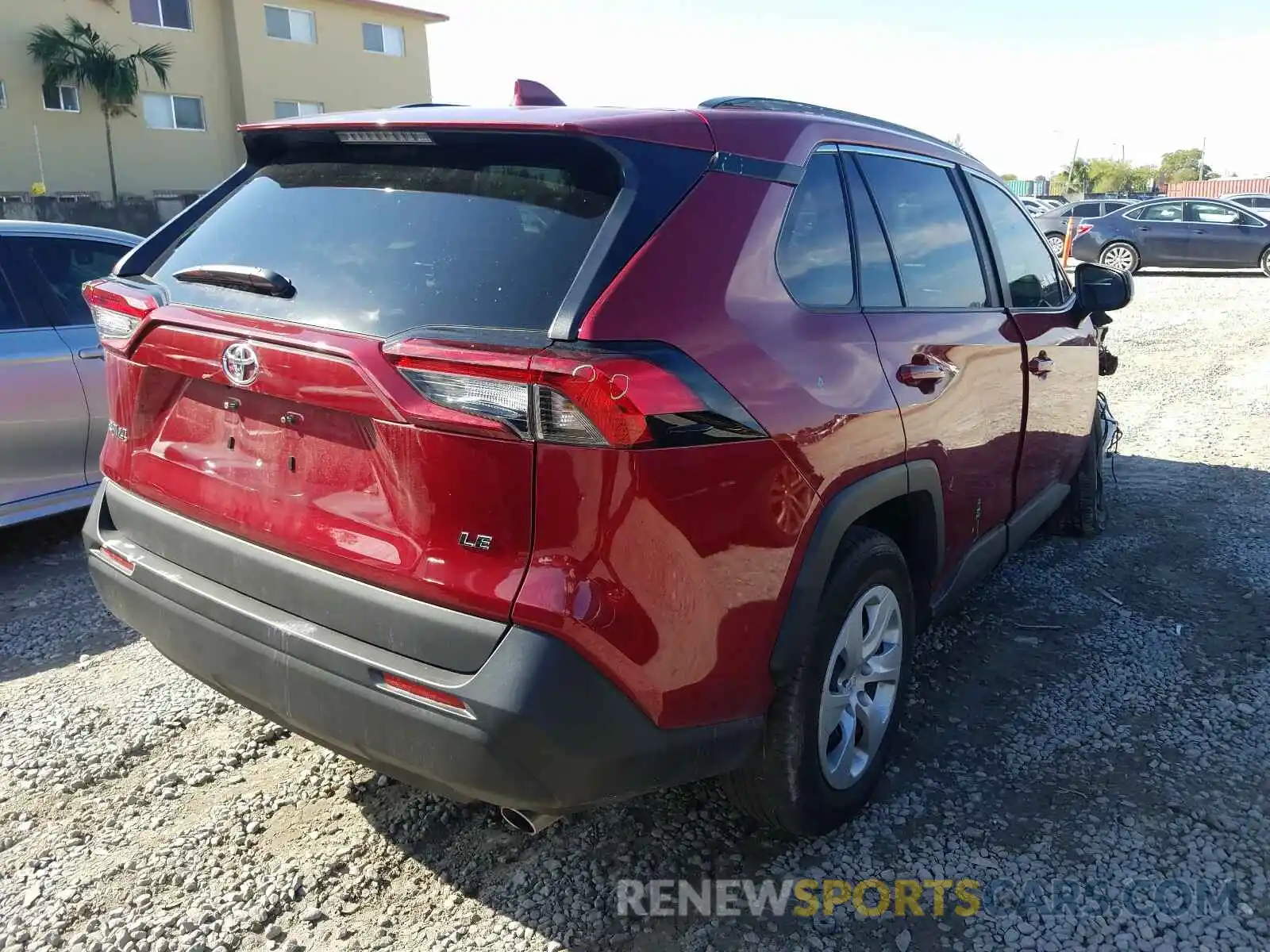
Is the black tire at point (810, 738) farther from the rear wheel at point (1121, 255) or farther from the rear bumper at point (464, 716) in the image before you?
the rear wheel at point (1121, 255)

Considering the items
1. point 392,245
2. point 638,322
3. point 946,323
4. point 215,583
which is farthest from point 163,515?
point 946,323

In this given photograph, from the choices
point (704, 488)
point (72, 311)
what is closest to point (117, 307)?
point (704, 488)

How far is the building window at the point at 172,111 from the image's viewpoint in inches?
1150

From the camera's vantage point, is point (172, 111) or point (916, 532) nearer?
point (916, 532)

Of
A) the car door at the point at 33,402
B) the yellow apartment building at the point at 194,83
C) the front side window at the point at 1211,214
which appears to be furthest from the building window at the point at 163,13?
the car door at the point at 33,402

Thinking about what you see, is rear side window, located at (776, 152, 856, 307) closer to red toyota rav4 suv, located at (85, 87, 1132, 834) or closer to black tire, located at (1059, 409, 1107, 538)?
red toyota rav4 suv, located at (85, 87, 1132, 834)

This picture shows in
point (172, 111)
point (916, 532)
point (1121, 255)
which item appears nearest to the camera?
point (916, 532)

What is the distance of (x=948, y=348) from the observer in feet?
9.95

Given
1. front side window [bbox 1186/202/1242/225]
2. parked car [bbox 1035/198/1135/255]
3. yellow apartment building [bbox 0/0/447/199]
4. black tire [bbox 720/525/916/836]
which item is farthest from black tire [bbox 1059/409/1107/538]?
yellow apartment building [bbox 0/0/447/199]

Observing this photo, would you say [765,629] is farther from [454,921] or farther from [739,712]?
[454,921]

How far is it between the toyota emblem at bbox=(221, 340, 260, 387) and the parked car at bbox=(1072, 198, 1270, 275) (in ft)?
64.7

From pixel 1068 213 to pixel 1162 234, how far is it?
264 cm

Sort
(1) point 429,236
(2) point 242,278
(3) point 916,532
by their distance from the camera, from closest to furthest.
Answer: (1) point 429,236, (2) point 242,278, (3) point 916,532

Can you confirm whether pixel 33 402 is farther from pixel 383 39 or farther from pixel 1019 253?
pixel 383 39
